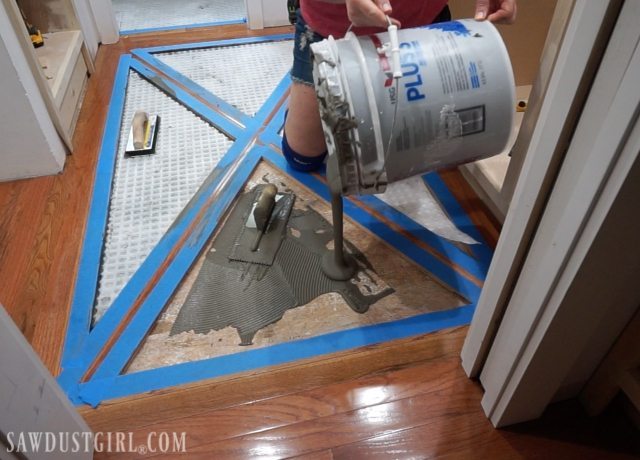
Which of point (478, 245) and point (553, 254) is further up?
point (553, 254)

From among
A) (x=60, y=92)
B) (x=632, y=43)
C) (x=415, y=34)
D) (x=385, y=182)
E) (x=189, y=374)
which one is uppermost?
(x=632, y=43)

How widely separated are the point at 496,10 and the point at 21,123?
117 centimetres

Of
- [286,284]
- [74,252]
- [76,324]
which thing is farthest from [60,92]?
[286,284]

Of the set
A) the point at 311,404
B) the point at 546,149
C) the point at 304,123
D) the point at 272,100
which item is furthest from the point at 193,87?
the point at 546,149

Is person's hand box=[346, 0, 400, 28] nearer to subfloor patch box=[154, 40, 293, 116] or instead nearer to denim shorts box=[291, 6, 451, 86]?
denim shorts box=[291, 6, 451, 86]

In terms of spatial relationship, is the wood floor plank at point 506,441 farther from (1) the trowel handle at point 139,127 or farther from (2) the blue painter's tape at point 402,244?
(1) the trowel handle at point 139,127

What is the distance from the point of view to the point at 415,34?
0.73 meters

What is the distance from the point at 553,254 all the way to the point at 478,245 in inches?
22.2

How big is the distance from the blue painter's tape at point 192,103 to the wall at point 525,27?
0.72 metres

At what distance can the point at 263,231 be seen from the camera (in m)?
1.11

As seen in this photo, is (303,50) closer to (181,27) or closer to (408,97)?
(408,97)

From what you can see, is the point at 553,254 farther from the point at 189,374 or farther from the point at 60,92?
the point at 60,92

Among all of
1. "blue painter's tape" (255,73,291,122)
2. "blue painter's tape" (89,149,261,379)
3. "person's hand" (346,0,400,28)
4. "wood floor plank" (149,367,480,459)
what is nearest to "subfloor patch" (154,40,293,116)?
"blue painter's tape" (255,73,291,122)

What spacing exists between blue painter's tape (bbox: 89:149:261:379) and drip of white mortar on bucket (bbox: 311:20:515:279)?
0.48 metres
